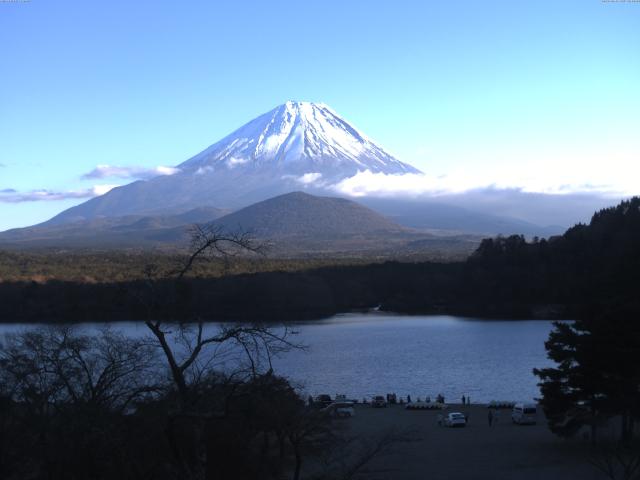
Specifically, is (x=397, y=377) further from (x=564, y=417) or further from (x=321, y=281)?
(x=321, y=281)

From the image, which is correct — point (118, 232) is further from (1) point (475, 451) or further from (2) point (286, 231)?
(1) point (475, 451)

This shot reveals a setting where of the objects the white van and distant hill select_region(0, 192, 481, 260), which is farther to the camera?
distant hill select_region(0, 192, 481, 260)

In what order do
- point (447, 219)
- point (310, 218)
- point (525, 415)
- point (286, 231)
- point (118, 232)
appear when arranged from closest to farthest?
point (525, 415) < point (286, 231) < point (118, 232) < point (310, 218) < point (447, 219)

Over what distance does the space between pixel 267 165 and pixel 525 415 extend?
12772cm

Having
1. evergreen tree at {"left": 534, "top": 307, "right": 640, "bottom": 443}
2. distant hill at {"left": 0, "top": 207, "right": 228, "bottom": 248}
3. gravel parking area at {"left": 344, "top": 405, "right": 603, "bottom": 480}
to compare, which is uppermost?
distant hill at {"left": 0, "top": 207, "right": 228, "bottom": 248}

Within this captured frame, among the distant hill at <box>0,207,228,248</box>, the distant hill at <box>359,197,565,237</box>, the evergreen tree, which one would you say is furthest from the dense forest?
the distant hill at <box>359,197,565,237</box>

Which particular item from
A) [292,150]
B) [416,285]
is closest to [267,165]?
[292,150]

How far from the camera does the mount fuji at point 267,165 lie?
447ft

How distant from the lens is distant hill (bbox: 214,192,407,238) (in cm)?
10569

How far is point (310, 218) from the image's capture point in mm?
112812

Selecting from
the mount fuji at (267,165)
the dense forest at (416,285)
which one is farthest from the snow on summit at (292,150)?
the dense forest at (416,285)

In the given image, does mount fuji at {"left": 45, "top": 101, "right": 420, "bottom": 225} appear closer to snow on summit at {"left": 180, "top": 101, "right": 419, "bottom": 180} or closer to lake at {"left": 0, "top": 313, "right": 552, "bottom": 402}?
snow on summit at {"left": 180, "top": 101, "right": 419, "bottom": 180}

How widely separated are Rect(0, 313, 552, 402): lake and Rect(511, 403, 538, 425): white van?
3100 mm

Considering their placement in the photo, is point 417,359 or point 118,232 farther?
point 118,232
